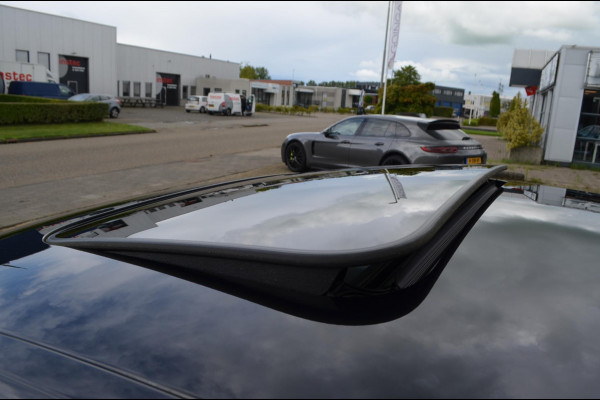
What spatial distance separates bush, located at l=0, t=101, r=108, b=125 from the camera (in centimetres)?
2098

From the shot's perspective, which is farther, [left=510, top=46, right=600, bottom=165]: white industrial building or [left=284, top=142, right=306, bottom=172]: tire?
[left=510, top=46, right=600, bottom=165]: white industrial building

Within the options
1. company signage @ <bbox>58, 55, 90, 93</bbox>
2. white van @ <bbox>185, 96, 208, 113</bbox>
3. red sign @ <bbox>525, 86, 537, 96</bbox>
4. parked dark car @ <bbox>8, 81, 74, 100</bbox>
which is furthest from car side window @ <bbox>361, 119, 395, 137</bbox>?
company signage @ <bbox>58, 55, 90, 93</bbox>

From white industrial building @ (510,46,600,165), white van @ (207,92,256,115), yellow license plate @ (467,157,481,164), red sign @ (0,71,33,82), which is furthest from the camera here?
white van @ (207,92,256,115)

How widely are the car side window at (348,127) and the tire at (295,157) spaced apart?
1.03 meters

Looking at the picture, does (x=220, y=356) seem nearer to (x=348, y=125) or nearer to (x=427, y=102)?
(x=348, y=125)

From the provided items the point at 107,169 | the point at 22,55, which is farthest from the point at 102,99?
the point at 107,169

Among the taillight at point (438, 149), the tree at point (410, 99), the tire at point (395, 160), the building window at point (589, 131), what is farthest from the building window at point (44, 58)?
the taillight at point (438, 149)

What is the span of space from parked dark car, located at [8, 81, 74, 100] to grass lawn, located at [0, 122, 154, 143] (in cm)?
882

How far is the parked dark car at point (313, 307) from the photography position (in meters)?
0.98

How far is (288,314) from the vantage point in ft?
3.83

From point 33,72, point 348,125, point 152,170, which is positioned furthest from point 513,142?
point 33,72

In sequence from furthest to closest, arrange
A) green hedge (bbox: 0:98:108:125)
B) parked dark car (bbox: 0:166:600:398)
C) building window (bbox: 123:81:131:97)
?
building window (bbox: 123:81:131:97)
green hedge (bbox: 0:98:108:125)
parked dark car (bbox: 0:166:600:398)

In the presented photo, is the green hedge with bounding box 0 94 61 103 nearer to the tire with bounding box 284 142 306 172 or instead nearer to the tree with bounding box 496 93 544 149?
the tire with bounding box 284 142 306 172

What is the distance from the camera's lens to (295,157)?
40.8ft
